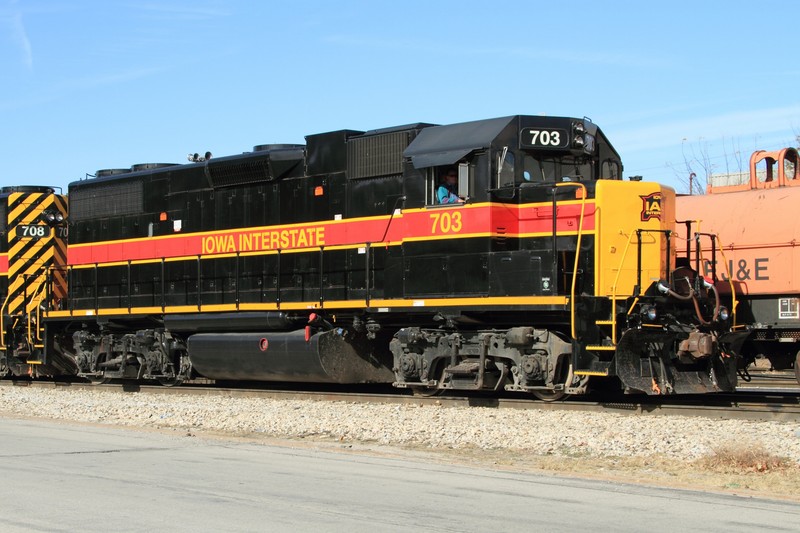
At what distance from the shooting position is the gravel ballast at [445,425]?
33.8 feet

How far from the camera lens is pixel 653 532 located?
651cm

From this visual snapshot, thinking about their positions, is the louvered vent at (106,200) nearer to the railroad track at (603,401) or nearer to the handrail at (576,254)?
the railroad track at (603,401)

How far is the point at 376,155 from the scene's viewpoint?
15.1m

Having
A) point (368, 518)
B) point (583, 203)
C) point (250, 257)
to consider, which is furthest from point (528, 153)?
point (368, 518)

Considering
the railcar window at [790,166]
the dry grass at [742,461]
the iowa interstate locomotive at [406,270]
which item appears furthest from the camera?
the railcar window at [790,166]

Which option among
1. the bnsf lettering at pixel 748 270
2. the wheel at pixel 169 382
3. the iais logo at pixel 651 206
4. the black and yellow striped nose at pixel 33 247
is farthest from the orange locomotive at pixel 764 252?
the black and yellow striped nose at pixel 33 247

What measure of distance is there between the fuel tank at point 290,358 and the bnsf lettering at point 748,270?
18.6ft

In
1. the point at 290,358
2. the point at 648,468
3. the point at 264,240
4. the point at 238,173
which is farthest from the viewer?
the point at 238,173

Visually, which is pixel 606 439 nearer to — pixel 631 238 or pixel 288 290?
pixel 631 238

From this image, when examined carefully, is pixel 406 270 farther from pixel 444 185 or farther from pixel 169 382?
pixel 169 382

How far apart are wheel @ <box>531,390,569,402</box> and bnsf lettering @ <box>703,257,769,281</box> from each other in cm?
368

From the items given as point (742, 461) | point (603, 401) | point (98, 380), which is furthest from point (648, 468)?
point (98, 380)

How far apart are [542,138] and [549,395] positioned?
358cm

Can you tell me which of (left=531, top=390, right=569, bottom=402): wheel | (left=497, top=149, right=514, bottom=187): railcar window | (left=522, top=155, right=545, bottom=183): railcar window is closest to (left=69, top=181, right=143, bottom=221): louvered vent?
(left=497, top=149, right=514, bottom=187): railcar window
